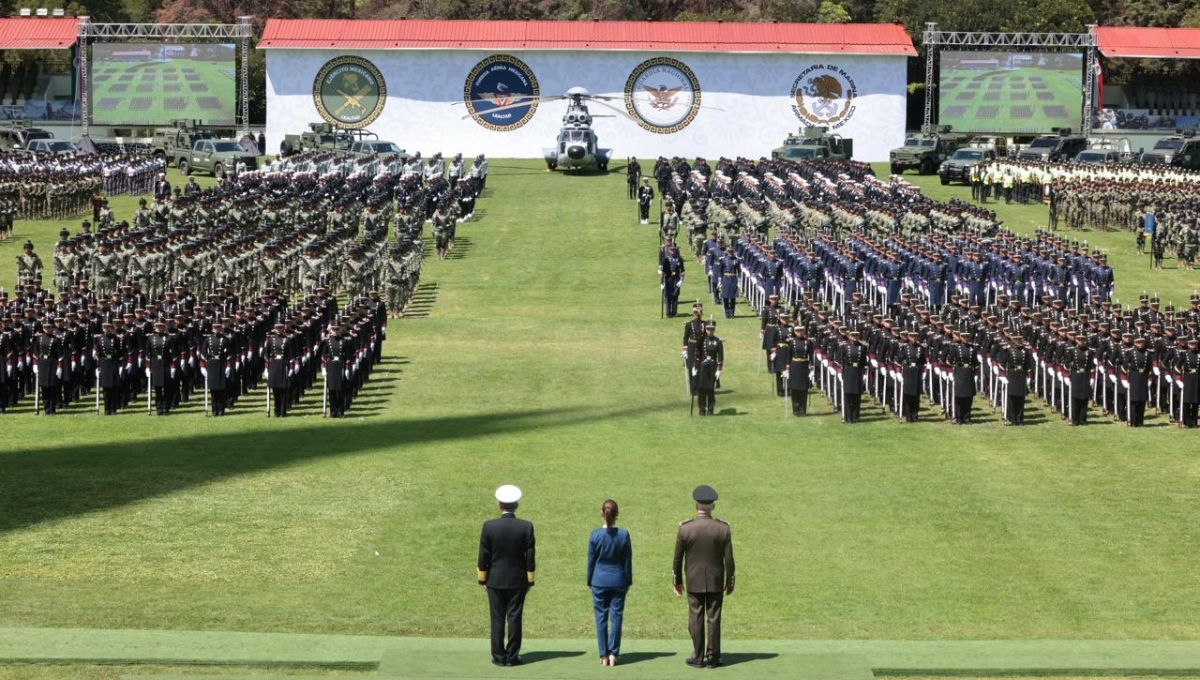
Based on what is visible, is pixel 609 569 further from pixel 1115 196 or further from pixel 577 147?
pixel 577 147

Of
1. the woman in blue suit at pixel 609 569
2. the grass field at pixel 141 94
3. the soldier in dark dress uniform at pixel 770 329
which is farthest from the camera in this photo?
the grass field at pixel 141 94

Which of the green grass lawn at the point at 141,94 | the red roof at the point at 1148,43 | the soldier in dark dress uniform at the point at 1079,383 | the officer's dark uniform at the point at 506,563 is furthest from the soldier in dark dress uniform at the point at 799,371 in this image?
the red roof at the point at 1148,43

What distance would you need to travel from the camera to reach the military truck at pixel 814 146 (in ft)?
190

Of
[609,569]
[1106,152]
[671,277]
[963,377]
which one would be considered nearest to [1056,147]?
[1106,152]

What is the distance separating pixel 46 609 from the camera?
14.3m

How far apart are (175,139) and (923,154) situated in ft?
77.5

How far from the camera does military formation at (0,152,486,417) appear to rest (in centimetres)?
2386

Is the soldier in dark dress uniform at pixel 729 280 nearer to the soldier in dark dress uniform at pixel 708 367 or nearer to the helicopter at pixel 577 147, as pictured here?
the soldier in dark dress uniform at pixel 708 367

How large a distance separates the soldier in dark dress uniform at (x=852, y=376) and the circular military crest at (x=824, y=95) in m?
44.6

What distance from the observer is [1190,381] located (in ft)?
75.8

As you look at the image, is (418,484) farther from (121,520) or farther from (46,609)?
(46,609)

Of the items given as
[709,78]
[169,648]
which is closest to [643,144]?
[709,78]

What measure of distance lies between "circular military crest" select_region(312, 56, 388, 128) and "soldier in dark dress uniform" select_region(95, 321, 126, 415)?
143 feet

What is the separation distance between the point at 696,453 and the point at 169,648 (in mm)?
9122
